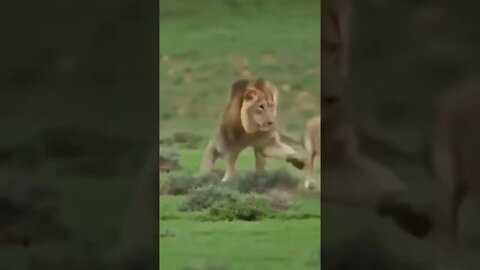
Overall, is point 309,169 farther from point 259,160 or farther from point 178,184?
point 178,184

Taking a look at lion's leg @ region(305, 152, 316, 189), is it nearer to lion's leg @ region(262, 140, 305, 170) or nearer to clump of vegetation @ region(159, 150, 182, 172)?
lion's leg @ region(262, 140, 305, 170)

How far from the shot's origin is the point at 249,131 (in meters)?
1.11

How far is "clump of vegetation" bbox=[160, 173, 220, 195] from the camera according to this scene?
3.61 ft

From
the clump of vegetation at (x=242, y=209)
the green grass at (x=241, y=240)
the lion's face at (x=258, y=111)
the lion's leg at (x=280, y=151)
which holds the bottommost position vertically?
the green grass at (x=241, y=240)

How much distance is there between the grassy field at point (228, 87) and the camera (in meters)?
1.10

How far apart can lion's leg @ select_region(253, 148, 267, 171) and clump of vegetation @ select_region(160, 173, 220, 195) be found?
0.06 m
